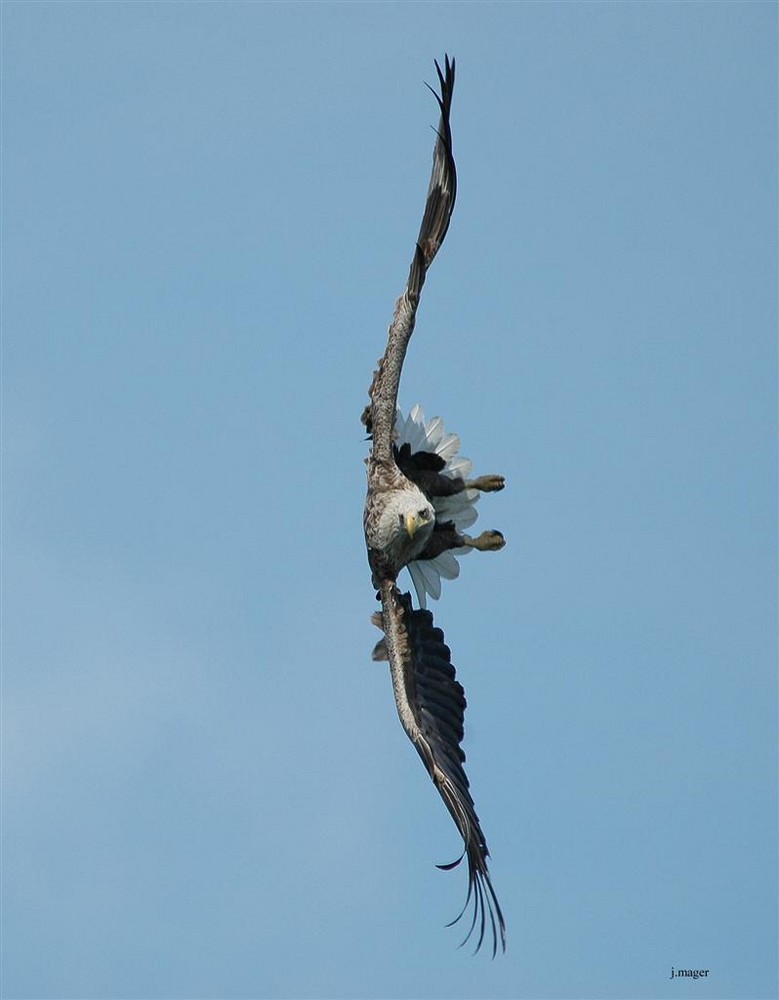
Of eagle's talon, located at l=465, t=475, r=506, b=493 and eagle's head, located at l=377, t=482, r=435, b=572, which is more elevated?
eagle's talon, located at l=465, t=475, r=506, b=493

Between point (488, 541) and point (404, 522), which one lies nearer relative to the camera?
point (404, 522)

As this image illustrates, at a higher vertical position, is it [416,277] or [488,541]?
[416,277]

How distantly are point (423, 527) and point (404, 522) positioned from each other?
0.23 meters

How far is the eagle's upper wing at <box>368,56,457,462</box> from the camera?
25.0m

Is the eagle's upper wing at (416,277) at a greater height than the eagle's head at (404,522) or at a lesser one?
greater

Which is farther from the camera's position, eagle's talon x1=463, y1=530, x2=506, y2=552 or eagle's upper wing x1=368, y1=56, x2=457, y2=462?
eagle's talon x1=463, y1=530, x2=506, y2=552

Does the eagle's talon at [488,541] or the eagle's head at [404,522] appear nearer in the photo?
the eagle's head at [404,522]

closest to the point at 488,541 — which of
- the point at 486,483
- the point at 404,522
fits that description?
the point at 486,483

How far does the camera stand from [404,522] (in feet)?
83.9

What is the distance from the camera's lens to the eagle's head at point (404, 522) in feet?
84.0

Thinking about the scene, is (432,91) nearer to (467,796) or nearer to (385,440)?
(385,440)

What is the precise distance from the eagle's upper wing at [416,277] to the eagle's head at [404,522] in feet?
1.35

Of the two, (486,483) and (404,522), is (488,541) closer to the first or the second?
(486,483)

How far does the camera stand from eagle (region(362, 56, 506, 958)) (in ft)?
82.8
